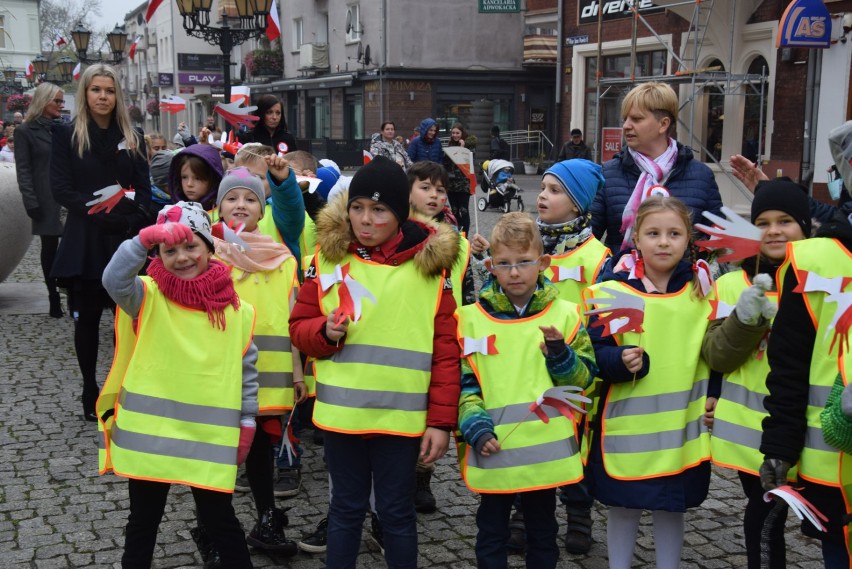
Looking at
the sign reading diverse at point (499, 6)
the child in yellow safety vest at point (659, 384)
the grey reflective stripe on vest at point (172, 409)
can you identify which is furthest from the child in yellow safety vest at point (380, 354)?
the sign reading diverse at point (499, 6)

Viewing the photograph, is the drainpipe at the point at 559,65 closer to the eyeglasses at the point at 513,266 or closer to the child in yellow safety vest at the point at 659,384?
the child in yellow safety vest at the point at 659,384

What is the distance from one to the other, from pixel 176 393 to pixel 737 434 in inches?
77.9

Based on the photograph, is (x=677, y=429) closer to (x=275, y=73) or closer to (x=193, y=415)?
(x=193, y=415)

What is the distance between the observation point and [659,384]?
3.27 m

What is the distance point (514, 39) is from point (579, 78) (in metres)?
7.79

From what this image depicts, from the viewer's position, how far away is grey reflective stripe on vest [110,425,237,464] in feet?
10.4

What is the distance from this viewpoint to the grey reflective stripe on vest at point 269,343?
394 centimetres

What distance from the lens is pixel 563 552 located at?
A: 13.2ft

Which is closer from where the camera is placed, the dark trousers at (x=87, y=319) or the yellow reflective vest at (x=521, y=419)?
the yellow reflective vest at (x=521, y=419)

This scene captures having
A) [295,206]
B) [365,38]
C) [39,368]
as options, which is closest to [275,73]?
[365,38]

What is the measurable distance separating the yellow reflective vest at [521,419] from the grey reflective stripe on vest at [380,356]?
21 cm

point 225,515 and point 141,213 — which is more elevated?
point 141,213

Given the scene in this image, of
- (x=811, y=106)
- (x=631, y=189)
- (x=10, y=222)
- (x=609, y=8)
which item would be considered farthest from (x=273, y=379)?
(x=609, y=8)

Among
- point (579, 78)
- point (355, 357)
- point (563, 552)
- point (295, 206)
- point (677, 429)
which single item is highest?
point (579, 78)
